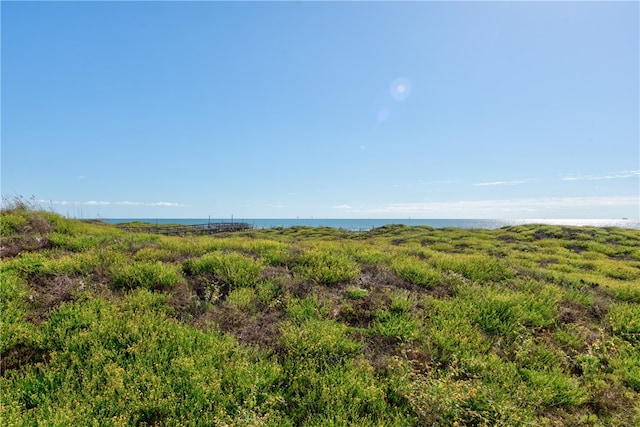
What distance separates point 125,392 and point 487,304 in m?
7.22

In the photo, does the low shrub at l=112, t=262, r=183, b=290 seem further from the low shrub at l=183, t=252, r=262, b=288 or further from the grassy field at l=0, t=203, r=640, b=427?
the low shrub at l=183, t=252, r=262, b=288

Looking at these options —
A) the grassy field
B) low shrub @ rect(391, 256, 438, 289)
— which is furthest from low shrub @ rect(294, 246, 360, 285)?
low shrub @ rect(391, 256, 438, 289)

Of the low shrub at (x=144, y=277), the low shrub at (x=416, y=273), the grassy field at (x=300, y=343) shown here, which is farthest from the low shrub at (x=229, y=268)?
the low shrub at (x=416, y=273)

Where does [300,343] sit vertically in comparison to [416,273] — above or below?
below

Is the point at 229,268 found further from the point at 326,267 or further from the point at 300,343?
the point at 300,343

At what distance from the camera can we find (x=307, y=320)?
635 centimetres

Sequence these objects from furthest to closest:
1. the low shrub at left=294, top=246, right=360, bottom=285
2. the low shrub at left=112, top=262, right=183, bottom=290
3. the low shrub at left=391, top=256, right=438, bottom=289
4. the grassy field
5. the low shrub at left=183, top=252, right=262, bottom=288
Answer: the low shrub at left=391, top=256, right=438, bottom=289 → the low shrub at left=294, top=246, right=360, bottom=285 → the low shrub at left=183, top=252, right=262, bottom=288 → the low shrub at left=112, top=262, right=183, bottom=290 → the grassy field

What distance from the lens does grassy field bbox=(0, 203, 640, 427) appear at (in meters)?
4.35

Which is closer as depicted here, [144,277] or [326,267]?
[144,277]

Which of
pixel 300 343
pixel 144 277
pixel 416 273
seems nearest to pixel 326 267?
pixel 416 273

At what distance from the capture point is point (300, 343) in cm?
562

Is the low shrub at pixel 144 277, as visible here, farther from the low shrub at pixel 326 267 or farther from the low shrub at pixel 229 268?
the low shrub at pixel 326 267

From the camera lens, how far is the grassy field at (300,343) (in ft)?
14.3

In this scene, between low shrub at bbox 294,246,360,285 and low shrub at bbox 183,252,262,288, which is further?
low shrub at bbox 294,246,360,285
